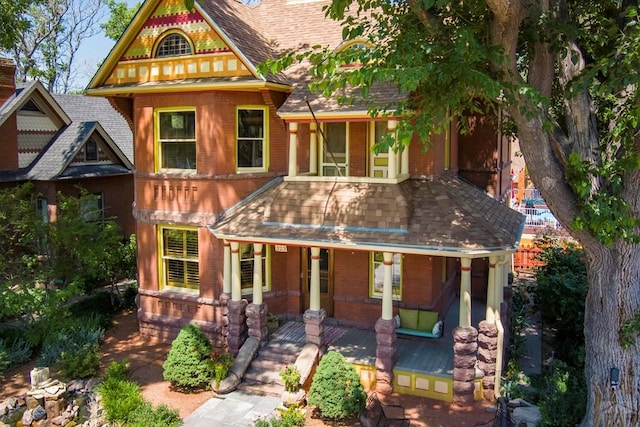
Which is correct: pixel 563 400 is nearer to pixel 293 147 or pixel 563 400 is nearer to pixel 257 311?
pixel 257 311

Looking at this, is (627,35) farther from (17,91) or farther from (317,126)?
(17,91)

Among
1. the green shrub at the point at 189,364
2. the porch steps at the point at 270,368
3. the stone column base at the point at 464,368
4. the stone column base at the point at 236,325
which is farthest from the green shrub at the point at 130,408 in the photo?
the stone column base at the point at 464,368

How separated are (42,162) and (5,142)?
152 cm

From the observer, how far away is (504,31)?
916 centimetres

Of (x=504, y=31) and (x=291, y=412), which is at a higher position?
(x=504, y=31)

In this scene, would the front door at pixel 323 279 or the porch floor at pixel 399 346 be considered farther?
the front door at pixel 323 279

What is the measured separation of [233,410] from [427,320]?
543 cm

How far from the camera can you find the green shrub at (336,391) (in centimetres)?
1120

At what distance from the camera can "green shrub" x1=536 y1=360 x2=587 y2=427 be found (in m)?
10.1

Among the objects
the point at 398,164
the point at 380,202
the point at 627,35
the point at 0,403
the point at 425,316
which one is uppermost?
the point at 627,35

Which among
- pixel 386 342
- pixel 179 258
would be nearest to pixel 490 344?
pixel 386 342

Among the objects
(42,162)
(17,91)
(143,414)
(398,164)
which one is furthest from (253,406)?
(17,91)

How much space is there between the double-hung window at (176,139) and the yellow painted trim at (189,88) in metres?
0.72

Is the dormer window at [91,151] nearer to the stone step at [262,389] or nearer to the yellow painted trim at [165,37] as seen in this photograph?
the yellow painted trim at [165,37]
